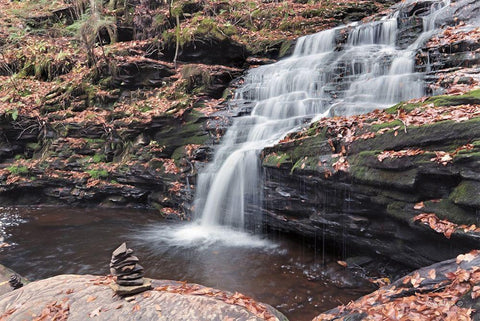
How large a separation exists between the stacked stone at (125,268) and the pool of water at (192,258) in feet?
7.89

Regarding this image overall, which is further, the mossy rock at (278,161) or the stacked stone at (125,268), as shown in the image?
the mossy rock at (278,161)

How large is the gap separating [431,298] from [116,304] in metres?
3.34

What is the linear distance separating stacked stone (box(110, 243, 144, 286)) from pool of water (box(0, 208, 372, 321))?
2405mm

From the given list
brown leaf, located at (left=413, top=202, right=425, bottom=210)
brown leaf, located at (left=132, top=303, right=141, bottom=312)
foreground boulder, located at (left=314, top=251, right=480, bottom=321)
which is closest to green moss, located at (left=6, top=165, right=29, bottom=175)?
brown leaf, located at (left=132, top=303, right=141, bottom=312)

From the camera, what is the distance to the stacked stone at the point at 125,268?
11.7 ft

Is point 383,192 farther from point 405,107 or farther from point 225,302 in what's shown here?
point 225,302

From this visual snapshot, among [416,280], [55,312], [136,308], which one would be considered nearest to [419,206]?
[416,280]

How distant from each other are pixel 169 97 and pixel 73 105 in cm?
440

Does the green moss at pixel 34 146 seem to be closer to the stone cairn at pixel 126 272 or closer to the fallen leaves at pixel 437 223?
the stone cairn at pixel 126 272

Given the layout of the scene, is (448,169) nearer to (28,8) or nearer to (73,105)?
(73,105)

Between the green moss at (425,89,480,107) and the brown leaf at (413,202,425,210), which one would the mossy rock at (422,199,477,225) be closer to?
the brown leaf at (413,202,425,210)

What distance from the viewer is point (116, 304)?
3377 millimetres

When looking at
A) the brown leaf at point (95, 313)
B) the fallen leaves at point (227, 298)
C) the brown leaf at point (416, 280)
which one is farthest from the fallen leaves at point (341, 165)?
the brown leaf at point (95, 313)

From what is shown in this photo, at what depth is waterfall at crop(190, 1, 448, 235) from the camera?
7965mm
